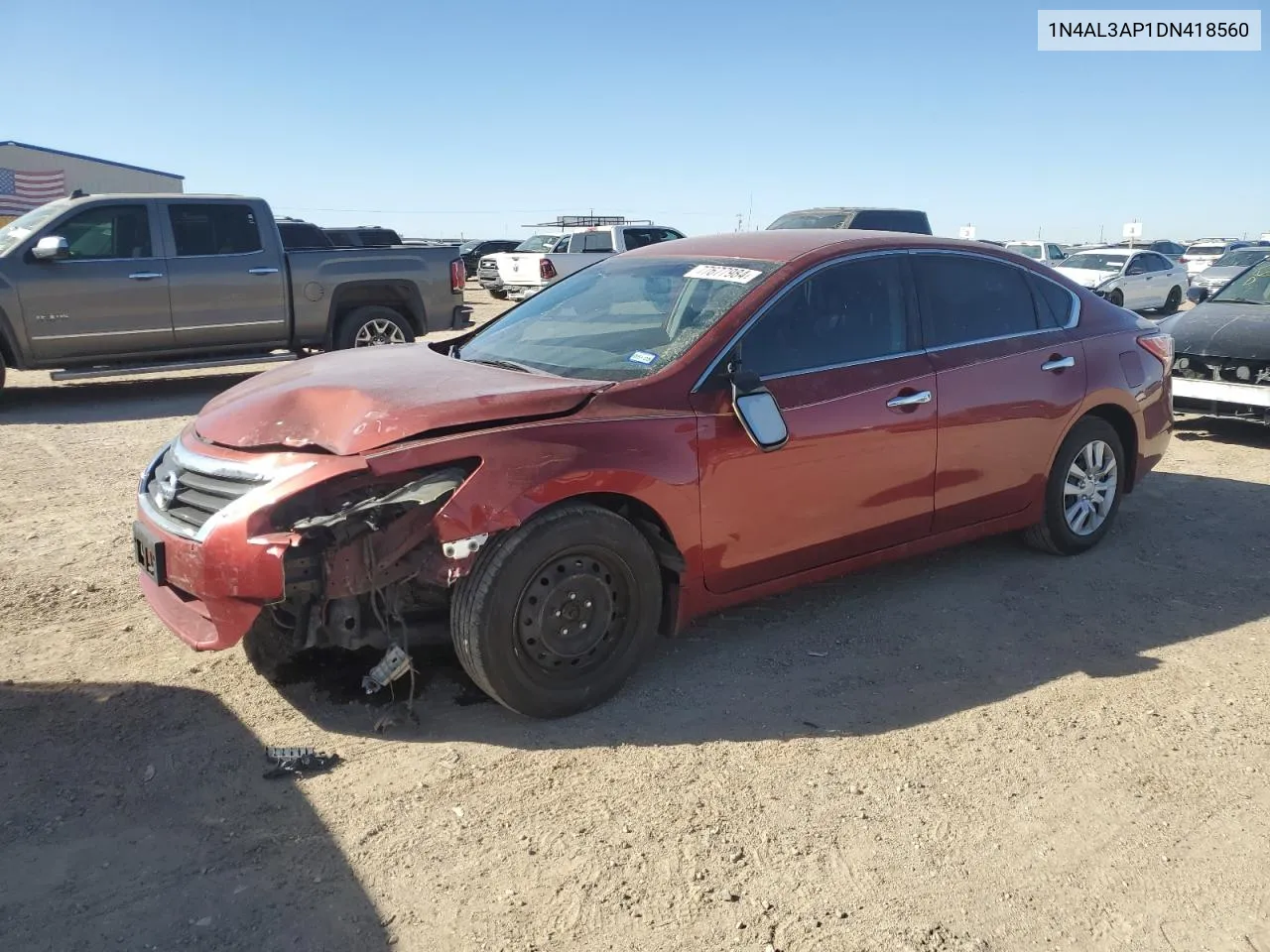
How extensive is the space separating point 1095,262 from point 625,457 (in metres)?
21.7

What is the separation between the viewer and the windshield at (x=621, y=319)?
408 cm

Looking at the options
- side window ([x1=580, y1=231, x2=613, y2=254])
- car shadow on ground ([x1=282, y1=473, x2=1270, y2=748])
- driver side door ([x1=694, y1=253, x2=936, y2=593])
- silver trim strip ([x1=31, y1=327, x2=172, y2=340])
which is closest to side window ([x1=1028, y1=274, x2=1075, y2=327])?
driver side door ([x1=694, y1=253, x2=936, y2=593])

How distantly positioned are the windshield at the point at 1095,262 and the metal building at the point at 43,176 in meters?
26.6

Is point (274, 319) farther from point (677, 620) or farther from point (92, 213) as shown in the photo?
point (677, 620)

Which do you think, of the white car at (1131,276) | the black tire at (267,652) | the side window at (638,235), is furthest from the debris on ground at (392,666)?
the white car at (1131,276)

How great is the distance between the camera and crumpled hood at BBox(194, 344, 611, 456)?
341 cm

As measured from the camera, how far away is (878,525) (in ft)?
14.6

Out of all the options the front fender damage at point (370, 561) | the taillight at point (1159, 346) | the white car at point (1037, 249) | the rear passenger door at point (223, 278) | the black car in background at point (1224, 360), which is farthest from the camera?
the white car at point (1037, 249)

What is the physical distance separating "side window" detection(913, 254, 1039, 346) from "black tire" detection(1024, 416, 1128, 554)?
655 millimetres

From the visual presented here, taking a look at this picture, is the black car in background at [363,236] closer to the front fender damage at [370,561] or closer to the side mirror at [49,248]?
the side mirror at [49,248]

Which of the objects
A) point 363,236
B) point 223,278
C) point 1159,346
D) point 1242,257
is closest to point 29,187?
point 363,236

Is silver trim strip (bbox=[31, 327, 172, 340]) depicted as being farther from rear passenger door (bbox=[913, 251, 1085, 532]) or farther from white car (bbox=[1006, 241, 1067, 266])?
white car (bbox=[1006, 241, 1067, 266])

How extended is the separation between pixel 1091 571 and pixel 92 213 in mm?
9534

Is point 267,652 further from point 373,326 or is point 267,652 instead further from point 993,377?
point 373,326
